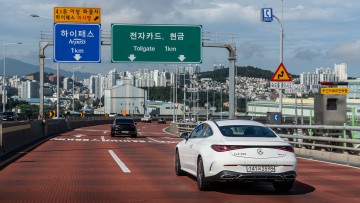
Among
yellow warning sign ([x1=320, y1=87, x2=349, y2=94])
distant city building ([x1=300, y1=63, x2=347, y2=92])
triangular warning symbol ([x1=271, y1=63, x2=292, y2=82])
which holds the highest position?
distant city building ([x1=300, y1=63, x2=347, y2=92])

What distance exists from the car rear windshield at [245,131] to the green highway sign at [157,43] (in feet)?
83.0

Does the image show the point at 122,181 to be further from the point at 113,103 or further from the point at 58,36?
the point at 113,103

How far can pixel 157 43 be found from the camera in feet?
124

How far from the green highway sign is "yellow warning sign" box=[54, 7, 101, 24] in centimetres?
145

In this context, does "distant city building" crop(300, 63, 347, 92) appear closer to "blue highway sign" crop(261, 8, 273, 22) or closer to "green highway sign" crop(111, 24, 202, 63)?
"green highway sign" crop(111, 24, 202, 63)

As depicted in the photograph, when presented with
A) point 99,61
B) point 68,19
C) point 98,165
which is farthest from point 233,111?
point 98,165

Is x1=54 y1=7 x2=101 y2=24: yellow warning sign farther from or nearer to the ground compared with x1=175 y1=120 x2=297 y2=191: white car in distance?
farther from the ground

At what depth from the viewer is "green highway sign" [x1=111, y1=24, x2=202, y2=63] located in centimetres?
3766

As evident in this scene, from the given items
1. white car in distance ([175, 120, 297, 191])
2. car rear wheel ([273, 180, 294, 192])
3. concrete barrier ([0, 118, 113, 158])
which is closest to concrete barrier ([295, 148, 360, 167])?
car rear wheel ([273, 180, 294, 192])

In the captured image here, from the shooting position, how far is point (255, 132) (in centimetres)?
1255

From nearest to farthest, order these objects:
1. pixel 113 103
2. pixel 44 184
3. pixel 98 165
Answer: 1. pixel 44 184
2. pixel 98 165
3. pixel 113 103

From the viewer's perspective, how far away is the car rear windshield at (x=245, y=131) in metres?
12.4

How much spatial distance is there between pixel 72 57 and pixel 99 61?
169 centimetres

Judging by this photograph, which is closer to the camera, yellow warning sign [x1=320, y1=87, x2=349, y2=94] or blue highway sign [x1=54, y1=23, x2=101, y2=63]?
yellow warning sign [x1=320, y1=87, x2=349, y2=94]
